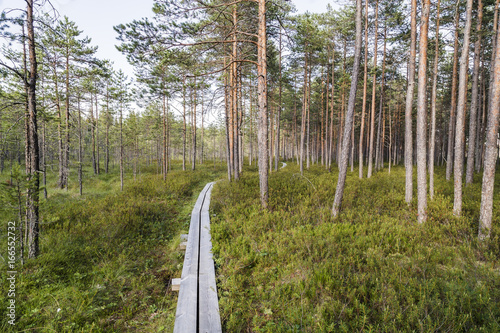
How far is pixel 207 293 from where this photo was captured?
13.0 ft

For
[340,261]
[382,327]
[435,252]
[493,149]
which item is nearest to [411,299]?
[382,327]

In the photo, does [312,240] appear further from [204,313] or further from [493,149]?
[493,149]

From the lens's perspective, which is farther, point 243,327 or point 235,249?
point 235,249

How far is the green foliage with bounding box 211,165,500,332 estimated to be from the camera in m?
3.02

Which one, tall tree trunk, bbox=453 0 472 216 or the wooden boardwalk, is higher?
tall tree trunk, bbox=453 0 472 216

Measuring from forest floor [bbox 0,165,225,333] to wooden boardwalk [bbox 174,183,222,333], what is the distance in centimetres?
43

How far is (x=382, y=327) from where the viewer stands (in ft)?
9.26

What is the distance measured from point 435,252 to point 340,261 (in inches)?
102

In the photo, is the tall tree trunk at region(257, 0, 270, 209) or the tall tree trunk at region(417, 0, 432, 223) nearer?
the tall tree trunk at region(417, 0, 432, 223)

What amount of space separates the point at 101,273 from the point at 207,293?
3077mm

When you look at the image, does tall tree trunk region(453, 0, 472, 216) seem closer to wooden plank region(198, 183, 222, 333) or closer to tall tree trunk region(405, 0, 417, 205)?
tall tree trunk region(405, 0, 417, 205)

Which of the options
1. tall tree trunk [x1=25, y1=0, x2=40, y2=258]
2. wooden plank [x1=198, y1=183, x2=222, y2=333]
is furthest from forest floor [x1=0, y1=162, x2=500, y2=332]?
tall tree trunk [x1=25, y1=0, x2=40, y2=258]

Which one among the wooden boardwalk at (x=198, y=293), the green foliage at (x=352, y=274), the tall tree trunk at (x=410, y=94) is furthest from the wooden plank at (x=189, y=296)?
the tall tree trunk at (x=410, y=94)

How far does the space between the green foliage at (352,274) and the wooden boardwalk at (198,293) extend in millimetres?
214
